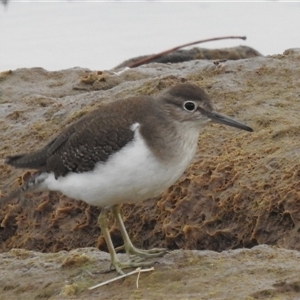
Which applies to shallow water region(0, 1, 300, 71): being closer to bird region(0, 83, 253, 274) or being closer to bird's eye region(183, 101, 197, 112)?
bird region(0, 83, 253, 274)

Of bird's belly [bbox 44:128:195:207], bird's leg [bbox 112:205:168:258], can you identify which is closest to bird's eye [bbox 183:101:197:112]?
bird's belly [bbox 44:128:195:207]

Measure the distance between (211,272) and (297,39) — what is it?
10.3 metres

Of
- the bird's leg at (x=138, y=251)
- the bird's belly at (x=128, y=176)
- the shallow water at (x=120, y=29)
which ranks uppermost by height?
the shallow water at (x=120, y=29)

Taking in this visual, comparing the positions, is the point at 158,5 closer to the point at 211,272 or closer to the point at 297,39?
the point at 297,39

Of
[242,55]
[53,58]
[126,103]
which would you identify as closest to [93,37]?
[53,58]

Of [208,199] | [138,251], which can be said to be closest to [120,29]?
[208,199]

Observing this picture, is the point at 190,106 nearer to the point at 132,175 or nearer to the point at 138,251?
the point at 132,175

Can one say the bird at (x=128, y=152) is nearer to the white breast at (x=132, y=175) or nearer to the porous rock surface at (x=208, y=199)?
the white breast at (x=132, y=175)

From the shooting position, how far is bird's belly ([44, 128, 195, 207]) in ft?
20.4

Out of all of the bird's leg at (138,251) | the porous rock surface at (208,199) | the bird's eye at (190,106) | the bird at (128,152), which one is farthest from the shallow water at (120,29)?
the bird's eye at (190,106)

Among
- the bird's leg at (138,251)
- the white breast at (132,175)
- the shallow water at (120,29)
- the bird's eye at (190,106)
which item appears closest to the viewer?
the white breast at (132,175)

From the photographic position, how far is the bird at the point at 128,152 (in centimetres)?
628

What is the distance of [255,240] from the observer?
7375mm

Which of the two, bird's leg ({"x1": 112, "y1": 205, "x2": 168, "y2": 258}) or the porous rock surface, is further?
bird's leg ({"x1": 112, "y1": 205, "x2": 168, "y2": 258})
